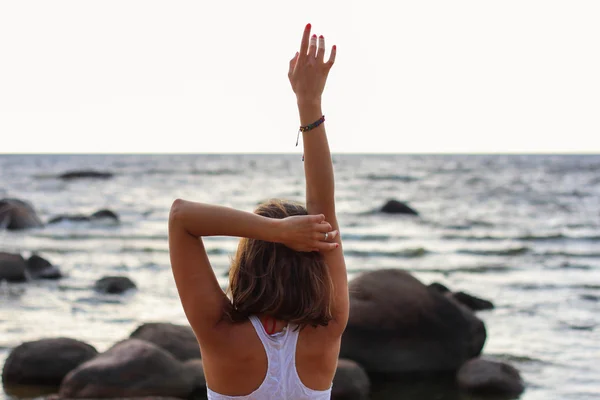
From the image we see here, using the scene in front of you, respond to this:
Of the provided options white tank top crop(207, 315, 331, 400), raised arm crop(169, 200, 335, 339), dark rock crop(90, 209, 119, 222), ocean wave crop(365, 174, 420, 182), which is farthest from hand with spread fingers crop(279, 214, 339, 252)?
ocean wave crop(365, 174, 420, 182)

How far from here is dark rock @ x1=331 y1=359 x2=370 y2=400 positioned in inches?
267

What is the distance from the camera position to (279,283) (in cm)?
209

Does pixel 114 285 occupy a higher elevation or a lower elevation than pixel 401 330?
lower

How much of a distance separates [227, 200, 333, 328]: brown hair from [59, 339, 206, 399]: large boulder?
475 centimetres

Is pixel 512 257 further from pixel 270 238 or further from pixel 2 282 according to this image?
pixel 270 238

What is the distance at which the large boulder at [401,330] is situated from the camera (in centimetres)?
771

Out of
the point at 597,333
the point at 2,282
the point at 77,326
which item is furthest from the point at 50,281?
the point at 597,333

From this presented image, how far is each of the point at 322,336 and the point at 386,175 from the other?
52.5 meters

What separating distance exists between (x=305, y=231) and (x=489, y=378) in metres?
5.73
